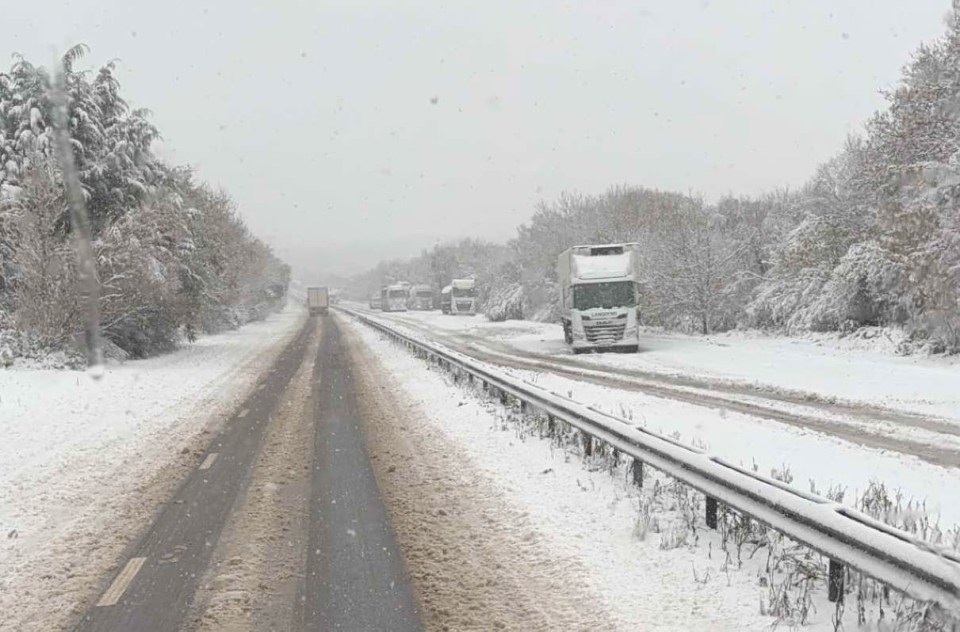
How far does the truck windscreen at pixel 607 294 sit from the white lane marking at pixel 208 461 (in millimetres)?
16792

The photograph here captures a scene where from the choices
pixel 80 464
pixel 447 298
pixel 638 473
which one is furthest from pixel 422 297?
pixel 638 473

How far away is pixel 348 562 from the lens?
15.9 ft

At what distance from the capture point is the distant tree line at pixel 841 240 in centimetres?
1720

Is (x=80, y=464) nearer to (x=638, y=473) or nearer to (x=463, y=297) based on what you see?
(x=638, y=473)

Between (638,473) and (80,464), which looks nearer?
(638,473)

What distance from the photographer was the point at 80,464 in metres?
8.12

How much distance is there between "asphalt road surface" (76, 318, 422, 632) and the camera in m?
4.06

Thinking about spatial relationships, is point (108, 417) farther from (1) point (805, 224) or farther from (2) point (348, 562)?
(1) point (805, 224)

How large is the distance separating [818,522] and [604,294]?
65.1 feet

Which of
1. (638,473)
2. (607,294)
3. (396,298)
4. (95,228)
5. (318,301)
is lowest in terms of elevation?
(638,473)

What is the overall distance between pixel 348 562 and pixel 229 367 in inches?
657

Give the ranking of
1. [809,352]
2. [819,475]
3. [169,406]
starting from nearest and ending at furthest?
[819,475], [169,406], [809,352]

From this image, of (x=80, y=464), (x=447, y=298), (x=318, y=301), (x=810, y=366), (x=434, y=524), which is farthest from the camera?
(x=318, y=301)

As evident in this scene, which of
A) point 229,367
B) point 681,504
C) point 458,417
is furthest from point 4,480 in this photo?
point 229,367
